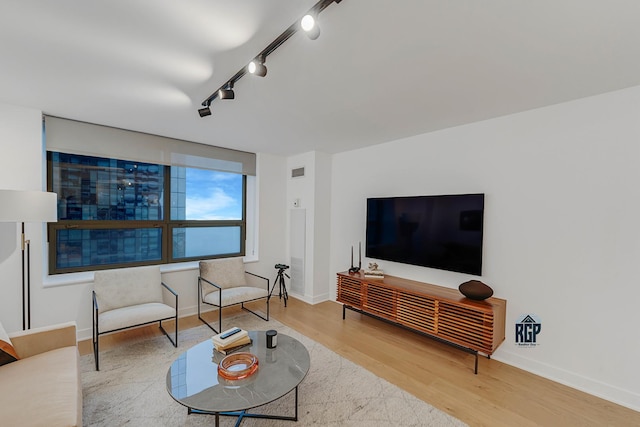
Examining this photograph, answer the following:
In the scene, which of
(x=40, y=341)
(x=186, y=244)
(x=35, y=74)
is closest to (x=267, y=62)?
(x=35, y=74)

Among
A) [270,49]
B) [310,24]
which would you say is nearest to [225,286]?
[270,49]

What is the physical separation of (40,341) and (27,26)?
2120 millimetres

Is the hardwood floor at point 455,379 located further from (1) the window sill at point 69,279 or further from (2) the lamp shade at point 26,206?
(2) the lamp shade at point 26,206

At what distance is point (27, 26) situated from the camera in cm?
153

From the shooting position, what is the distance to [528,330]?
8.67 ft

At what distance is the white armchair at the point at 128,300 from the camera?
8.83 ft

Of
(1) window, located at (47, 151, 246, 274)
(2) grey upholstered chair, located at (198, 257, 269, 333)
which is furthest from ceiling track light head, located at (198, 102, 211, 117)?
(2) grey upholstered chair, located at (198, 257, 269, 333)

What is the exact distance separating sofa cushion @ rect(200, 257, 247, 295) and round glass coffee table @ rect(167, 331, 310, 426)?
1.60 meters

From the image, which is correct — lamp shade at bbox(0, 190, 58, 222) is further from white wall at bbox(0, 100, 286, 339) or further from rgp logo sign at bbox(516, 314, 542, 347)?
rgp logo sign at bbox(516, 314, 542, 347)

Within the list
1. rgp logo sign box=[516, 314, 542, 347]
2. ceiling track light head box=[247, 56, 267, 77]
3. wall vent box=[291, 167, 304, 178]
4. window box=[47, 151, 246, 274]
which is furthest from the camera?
wall vent box=[291, 167, 304, 178]

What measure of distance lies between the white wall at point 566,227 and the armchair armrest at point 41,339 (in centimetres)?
361

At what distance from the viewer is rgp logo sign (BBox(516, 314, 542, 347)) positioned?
2600 millimetres

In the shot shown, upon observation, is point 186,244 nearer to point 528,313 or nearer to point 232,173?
point 232,173

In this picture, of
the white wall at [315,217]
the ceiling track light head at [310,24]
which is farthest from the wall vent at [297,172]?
the ceiling track light head at [310,24]
